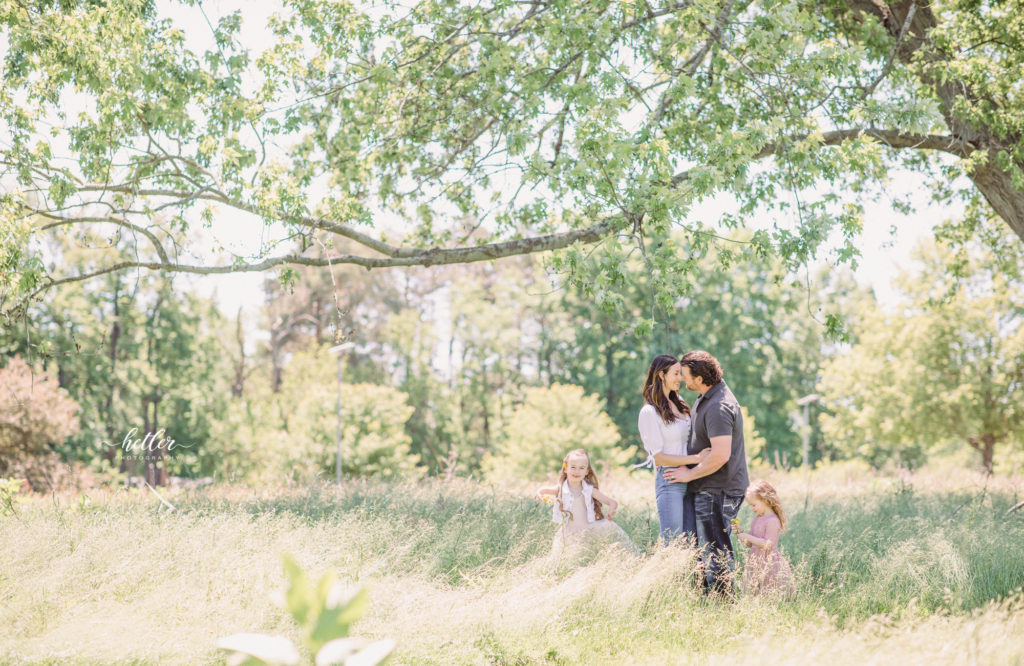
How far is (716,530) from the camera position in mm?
6125

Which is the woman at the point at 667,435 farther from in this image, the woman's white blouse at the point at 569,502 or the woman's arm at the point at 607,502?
the woman's white blouse at the point at 569,502

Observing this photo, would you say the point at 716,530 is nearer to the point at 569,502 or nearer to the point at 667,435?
the point at 667,435

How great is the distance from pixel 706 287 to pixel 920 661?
3185 cm

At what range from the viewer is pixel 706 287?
35031 millimetres

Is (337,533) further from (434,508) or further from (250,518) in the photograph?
(434,508)

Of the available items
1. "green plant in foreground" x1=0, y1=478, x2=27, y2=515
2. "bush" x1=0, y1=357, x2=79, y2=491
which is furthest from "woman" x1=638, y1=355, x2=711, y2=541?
"bush" x1=0, y1=357, x2=79, y2=491

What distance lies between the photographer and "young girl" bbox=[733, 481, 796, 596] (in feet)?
19.5

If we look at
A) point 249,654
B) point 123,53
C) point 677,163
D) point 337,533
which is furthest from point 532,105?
point 249,654

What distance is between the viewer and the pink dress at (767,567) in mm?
5941

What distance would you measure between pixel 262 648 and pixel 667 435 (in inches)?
201

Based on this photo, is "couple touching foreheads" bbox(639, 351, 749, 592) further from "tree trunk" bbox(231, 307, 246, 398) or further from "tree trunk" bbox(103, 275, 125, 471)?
"tree trunk" bbox(231, 307, 246, 398)

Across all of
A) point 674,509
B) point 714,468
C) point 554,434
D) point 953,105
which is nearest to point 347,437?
point 554,434

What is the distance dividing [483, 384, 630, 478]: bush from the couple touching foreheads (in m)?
18.7

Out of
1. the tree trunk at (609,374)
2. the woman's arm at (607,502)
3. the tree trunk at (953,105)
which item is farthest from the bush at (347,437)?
the tree trunk at (953,105)
